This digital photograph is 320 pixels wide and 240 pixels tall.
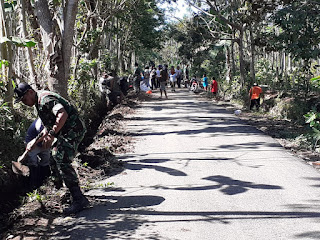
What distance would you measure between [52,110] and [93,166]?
2785mm

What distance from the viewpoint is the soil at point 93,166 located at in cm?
504

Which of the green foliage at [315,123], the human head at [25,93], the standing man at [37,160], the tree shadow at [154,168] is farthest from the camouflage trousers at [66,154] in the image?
the green foliage at [315,123]

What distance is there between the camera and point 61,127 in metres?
5.26

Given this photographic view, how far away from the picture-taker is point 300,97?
49.3 feet

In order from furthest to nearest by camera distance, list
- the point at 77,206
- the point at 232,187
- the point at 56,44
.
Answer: the point at 56,44, the point at 232,187, the point at 77,206

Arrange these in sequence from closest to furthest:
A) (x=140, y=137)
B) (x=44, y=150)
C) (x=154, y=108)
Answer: (x=44, y=150) → (x=140, y=137) → (x=154, y=108)

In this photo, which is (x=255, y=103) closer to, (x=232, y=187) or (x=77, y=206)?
(x=232, y=187)

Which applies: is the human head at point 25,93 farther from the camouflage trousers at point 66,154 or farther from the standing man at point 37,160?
the standing man at point 37,160

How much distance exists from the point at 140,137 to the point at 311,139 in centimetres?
447

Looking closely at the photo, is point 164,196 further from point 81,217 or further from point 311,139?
point 311,139

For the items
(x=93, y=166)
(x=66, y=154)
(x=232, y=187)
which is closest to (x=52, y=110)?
(x=66, y=154)

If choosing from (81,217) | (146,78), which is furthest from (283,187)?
(146,78)

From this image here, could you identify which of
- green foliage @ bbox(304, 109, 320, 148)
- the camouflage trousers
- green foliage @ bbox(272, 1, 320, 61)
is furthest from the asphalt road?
green foliage @ bbox(272, 1, 320, 61)

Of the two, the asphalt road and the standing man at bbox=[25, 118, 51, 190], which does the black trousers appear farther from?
the standing man at bbox=[25, 118, 51, 190]
